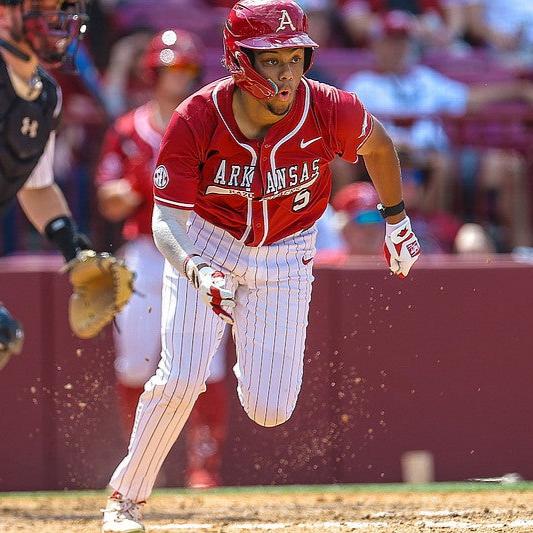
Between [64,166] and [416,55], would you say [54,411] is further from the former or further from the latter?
[416,55]

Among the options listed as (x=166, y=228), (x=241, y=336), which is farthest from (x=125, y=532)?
(x=166, y=228)

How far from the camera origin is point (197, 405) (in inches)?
282

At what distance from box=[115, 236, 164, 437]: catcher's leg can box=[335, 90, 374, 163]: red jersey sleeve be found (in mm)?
2292

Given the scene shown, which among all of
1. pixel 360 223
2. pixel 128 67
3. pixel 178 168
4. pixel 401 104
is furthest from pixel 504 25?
pixel 178 168

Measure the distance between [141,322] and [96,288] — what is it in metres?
1.41

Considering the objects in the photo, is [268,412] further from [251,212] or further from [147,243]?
[147,243]

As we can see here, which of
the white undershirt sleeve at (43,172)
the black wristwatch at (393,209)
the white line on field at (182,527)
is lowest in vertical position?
the white line on field at (182,527)

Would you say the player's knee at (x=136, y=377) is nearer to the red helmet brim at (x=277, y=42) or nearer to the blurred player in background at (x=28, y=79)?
the blurred player in background at (x=28, y=79)

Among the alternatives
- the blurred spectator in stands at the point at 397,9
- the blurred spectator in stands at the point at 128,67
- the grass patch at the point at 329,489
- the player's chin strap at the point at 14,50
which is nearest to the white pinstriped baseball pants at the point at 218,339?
the player's chin strap at the point at 14,50

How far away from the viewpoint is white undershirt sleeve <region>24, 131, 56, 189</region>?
18.7 feet

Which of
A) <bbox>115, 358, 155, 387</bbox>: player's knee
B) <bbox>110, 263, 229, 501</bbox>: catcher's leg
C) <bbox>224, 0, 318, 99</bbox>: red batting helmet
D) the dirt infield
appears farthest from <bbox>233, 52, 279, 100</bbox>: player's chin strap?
<bbox>115, 358, 155, 387</bbox>: player's knee

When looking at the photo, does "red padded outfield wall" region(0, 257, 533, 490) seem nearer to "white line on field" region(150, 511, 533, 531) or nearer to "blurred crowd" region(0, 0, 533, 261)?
"blurred crowd" region(0, 0, 533, 261)

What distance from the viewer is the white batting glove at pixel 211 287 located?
14.9 feet

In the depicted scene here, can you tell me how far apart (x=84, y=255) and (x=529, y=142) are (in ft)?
12.7
